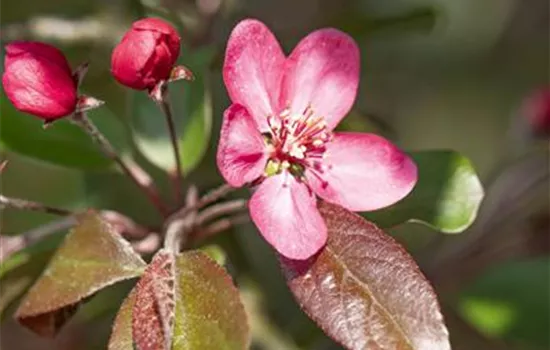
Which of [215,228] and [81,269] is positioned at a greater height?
[81,269]

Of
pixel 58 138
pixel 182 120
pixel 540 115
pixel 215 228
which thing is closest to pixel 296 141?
pixel 215 228

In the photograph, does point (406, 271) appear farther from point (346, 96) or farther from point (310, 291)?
point (346, 96)

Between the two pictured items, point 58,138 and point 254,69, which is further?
point 58,138

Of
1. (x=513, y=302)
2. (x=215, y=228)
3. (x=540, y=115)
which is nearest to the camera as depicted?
(x=215, y=228)

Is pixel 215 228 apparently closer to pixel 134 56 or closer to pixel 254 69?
pixel 254 69

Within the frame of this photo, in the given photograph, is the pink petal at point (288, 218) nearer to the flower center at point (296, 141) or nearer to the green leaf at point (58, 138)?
the flower center at point (296, 141)

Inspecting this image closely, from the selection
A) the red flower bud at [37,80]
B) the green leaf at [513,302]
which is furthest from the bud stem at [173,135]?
the green leaf at [513,302]
